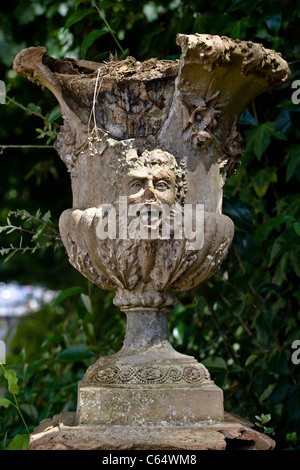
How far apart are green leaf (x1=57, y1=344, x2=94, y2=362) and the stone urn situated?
0.86 m

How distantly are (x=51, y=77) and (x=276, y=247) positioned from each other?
121cm

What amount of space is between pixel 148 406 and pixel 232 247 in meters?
1.45

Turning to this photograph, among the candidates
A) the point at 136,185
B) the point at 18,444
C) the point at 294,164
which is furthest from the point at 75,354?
the point at 294,164

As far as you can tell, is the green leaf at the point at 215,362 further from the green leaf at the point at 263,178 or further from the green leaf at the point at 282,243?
the green leaf at the point at 263,178

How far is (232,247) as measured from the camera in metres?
3.53

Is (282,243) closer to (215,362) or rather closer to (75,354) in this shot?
(215,362)

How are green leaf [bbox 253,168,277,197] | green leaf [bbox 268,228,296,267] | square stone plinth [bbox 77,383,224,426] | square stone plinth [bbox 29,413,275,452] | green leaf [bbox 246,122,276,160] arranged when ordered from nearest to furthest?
square stone plinth [bbox 29,413,275,452] → square stone plinth [bbox 77,383,224,426] → green leaf [bbox 268,228,296,267] → green leaf [bbox 246,122,276,160] → green leaf [bbox 253,168,277,197]

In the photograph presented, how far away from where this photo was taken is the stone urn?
2256mm

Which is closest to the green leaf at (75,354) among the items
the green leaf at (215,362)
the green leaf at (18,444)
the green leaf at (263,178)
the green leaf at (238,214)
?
the green leaf at (215,362)

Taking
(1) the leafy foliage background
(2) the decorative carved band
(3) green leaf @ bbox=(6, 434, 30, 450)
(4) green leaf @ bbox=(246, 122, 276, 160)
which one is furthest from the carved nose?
(4) green leaf @ bbox=(246, 122, 276, 160)

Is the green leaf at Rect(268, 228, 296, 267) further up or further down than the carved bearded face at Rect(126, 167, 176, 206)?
further down

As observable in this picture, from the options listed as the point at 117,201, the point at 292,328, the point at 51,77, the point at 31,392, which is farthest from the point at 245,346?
the point at 51,77

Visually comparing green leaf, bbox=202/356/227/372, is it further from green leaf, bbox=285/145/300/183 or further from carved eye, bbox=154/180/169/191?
carved eye, bbox=154/180/169/191

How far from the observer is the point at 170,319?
164 inches
